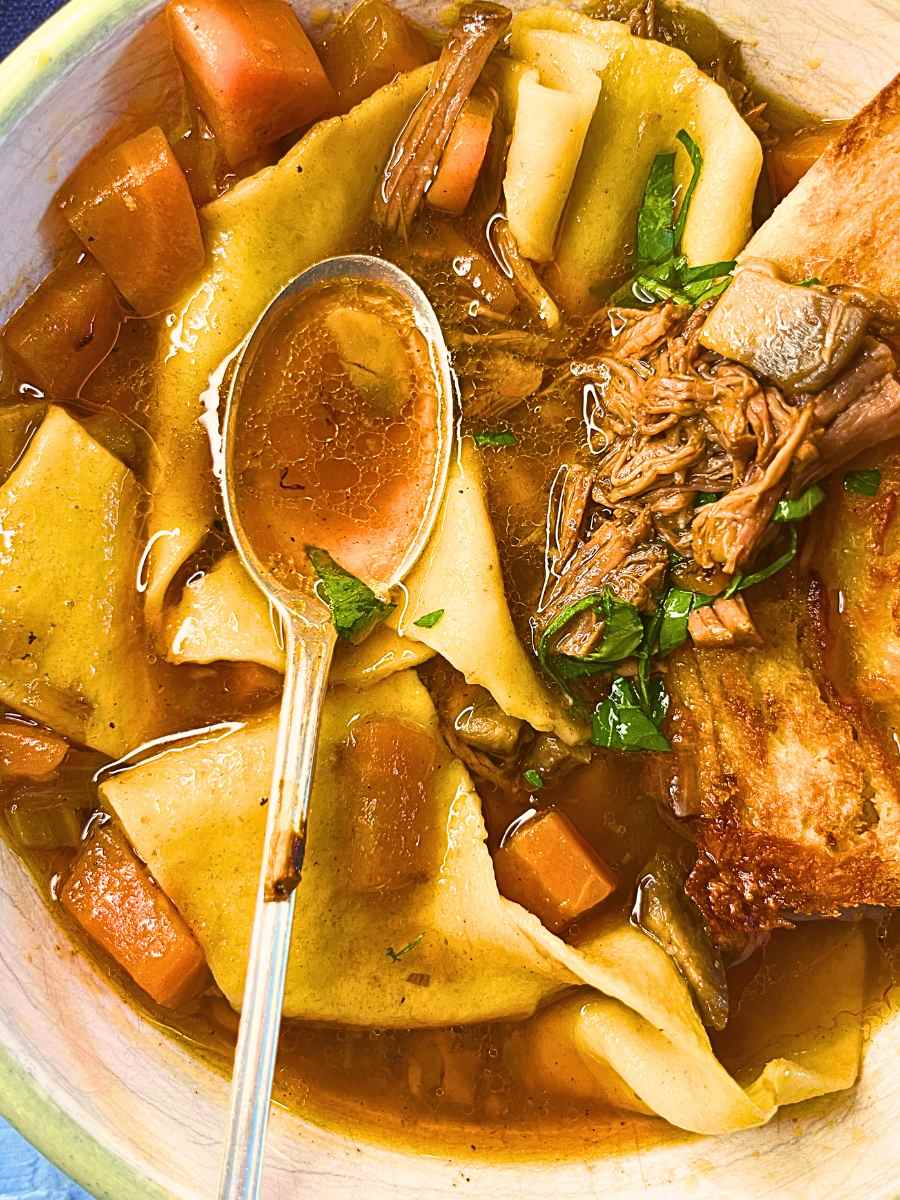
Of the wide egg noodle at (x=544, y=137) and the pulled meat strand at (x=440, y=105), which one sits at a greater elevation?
the pulled meat strand at (x=440, y=105)

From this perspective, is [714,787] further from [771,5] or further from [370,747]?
[771,5]

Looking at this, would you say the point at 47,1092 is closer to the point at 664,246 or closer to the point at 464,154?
the point at 464,154

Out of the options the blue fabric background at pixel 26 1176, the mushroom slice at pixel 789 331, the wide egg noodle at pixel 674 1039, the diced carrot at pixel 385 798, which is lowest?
the wide egg noodle at pixel 674 1039

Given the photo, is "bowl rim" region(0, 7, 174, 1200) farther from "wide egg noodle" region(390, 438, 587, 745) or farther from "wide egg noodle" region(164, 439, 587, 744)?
"wide egg noodle" region(390, 438, 587, 745)

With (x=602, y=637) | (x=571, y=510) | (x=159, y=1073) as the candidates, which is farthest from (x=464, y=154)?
(x=159, y=1073)

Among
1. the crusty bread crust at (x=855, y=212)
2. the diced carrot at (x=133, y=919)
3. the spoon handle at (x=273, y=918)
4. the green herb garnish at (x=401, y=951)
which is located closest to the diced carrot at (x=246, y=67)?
the crusty bread crust at (x=855, y=212)

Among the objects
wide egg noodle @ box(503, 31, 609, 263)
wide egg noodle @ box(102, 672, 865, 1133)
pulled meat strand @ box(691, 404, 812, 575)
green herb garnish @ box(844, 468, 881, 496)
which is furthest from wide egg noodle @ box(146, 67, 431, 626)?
green herb garnish @ box(844, 468, 881, 496)

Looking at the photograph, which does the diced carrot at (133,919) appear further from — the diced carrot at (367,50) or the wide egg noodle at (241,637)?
the diced carrot at (367,50)

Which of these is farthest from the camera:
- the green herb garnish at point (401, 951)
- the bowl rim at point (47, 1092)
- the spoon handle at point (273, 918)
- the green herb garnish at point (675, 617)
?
the green herb garnish at point (401, 951)
